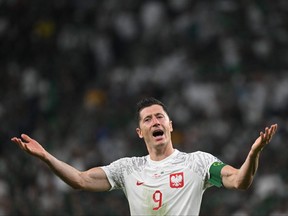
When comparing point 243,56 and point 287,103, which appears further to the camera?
point 243,56

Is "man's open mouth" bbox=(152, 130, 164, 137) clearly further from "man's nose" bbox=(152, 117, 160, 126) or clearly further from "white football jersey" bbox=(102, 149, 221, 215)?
"white football jersey" bbox=(102, 149, 221, 215)

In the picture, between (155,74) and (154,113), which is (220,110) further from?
(154,113)

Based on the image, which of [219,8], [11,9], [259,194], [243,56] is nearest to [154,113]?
[259,194]

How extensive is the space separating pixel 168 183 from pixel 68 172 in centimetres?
83

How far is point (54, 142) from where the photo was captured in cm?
1549

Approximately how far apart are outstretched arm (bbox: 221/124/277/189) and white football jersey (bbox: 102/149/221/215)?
0.30 metres

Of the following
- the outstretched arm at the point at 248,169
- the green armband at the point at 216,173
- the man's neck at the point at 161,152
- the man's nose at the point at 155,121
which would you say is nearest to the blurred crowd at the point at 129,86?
the man's neck at the point at 161,152

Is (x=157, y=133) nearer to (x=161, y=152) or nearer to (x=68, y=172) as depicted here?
(x=161, y=152)

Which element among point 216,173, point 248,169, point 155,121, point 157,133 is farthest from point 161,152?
point 248,169

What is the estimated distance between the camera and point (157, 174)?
733cm

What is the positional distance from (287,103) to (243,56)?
1.86m

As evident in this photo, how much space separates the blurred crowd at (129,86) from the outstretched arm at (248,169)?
220 inches

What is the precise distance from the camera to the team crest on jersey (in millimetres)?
7184

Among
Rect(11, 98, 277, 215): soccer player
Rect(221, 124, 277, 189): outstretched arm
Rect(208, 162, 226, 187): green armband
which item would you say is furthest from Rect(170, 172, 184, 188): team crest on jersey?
Rect(221, 124, 277, 189): outstretched arm
